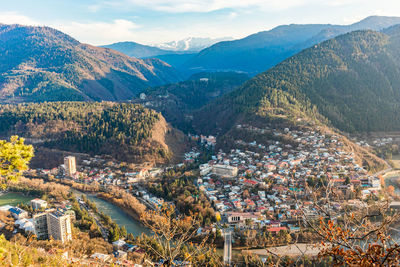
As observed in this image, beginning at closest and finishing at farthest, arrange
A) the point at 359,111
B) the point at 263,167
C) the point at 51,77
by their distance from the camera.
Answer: the point at 263,167
the point at 359,111
the point at 51,77

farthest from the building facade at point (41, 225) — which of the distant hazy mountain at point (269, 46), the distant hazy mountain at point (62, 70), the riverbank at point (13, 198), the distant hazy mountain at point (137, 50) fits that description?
the distant hazy mountain at point (137, 50)

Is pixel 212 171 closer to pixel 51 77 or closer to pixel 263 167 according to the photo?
pixel 263 167

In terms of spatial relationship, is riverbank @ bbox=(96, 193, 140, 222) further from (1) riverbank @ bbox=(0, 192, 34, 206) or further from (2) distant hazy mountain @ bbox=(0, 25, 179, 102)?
(2) distant hazy mountain @ bbox=(0, 25, 179, 102)

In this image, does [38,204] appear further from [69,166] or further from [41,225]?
[69,166]

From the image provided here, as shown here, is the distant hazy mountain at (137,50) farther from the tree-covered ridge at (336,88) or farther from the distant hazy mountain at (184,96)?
the tree-covered ridge at (336,88)

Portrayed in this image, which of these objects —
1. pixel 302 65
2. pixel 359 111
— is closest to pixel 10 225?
pixel 359 111

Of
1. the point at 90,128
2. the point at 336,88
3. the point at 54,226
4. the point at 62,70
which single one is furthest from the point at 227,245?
the point at 62,70
